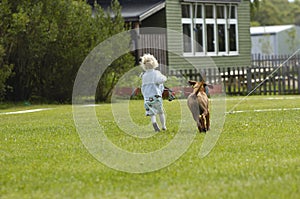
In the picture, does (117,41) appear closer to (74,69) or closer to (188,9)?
(74,69)

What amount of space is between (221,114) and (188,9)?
17083 mm

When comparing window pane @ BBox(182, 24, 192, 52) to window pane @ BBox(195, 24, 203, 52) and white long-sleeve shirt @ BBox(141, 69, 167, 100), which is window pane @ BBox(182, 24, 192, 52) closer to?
window pane @ BBox(195, 24, 203, 52)

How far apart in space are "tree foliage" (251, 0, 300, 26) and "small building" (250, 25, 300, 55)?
26.5 meters

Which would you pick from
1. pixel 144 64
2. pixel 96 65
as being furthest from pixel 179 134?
pixel 96 65

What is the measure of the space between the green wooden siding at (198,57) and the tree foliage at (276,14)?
51.1m

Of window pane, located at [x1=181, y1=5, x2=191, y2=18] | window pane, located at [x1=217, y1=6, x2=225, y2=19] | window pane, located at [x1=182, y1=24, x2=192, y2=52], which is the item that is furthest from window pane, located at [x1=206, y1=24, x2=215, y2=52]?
window pane, located at [x1=181, y1=5, x2=191, y2=18]

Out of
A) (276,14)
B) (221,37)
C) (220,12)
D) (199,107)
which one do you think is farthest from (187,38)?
(276,14)

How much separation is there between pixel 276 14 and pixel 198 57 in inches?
2705

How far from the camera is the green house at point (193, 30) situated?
106 feet

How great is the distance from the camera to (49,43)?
1029 inches

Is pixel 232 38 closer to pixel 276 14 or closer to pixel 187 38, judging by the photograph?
pixel 187 38

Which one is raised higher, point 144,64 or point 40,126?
point 144,64

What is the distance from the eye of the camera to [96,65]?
26.3 meters

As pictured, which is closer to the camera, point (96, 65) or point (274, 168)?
point (274, 168)
